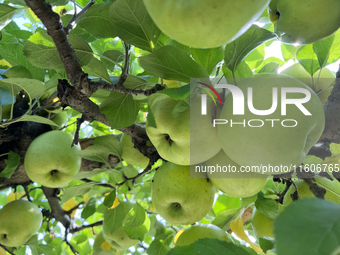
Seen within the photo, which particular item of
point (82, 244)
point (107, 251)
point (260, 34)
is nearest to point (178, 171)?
point (260, 34)

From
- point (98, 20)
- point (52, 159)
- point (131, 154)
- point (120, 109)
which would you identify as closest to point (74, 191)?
point (52, 159)

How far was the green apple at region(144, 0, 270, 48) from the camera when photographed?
12.8 inches

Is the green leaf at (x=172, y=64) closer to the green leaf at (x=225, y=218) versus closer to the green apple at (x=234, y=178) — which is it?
the green apple at (x=234, y=178)

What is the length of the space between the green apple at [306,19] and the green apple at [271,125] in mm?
134

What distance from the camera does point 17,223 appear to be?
4.62 ft

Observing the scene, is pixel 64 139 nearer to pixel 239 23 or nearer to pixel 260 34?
pixel 260 34

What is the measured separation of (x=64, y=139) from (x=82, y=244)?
1.45m

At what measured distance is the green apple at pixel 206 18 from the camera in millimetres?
326

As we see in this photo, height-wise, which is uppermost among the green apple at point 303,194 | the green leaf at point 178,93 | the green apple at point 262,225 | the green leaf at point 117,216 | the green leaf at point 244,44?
the green leaf at point 244,44

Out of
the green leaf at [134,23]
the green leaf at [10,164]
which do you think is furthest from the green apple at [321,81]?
the green leaf at [10,164]

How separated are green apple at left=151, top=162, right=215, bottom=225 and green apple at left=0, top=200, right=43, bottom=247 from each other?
88 cm

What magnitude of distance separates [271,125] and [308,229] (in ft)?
1.02

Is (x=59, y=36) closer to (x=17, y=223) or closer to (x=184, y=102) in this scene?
(x=184, y=102)

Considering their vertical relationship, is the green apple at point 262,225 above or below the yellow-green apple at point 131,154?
above
